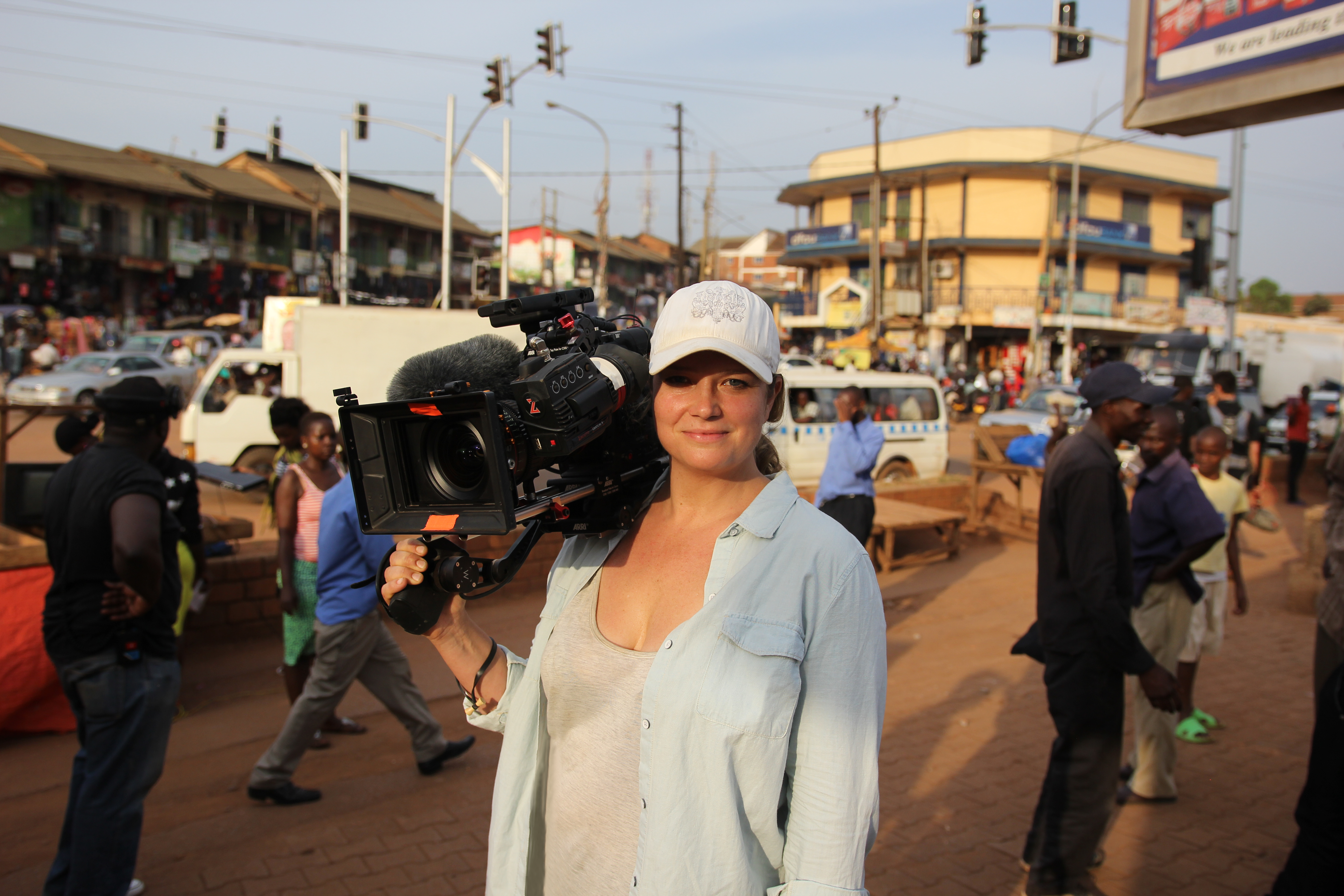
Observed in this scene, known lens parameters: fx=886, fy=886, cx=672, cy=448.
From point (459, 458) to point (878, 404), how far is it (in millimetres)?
11689

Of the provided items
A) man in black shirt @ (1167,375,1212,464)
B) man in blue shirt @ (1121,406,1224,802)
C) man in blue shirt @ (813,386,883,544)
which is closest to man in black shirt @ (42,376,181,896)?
man in blue shirt @ (1121,406,1224,802)

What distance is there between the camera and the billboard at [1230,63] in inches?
168

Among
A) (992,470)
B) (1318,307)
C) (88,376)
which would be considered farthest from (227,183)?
(1318,307)

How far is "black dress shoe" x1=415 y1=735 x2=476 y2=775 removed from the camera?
439 cm

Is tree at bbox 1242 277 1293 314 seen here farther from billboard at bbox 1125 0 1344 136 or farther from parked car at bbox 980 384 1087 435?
billboard at bbox 1125 0 1344 136

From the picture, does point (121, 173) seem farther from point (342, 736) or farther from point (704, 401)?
point (704, 401)

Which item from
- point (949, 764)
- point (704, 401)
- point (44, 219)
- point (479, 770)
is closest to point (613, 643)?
point (704, 401)

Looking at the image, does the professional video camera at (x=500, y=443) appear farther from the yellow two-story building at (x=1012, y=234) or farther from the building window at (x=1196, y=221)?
the building window at (x=1196, y=221)

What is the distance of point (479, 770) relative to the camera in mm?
4465

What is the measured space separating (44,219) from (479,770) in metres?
35.3

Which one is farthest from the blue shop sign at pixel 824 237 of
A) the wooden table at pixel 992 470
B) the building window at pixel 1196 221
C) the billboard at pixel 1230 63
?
the billboard at pixel 1230 63

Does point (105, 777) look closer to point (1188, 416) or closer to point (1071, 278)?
point (1188, 416)

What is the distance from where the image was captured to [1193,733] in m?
4.89

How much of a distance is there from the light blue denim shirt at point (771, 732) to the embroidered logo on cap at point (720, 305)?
15.0 inches
